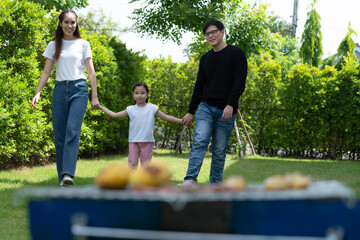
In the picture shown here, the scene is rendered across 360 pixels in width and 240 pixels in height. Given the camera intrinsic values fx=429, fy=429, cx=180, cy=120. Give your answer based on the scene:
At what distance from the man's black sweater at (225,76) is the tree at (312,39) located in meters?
16.4

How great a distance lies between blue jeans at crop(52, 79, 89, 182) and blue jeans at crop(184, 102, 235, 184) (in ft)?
3.92

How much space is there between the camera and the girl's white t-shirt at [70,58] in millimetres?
4484

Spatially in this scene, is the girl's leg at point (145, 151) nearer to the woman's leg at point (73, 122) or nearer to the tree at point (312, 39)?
the woman's leg at point (73, 122)

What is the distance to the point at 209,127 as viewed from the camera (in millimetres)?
4449

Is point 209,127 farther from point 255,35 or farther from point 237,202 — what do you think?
point 255,35

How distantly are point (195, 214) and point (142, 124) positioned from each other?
3.78m

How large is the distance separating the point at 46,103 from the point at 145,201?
5.98 metres

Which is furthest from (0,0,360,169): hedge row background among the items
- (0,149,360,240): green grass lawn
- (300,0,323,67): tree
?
(300,0,323,67): tree

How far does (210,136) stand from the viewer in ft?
14.6

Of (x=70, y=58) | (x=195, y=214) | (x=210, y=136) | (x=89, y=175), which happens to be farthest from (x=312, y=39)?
(x=195, y=214)

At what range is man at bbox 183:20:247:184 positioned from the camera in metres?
4.37

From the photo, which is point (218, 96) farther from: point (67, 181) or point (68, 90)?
point (67, 181)

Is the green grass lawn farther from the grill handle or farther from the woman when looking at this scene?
the grill handle

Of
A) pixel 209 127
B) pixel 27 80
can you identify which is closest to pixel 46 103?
pixel 27 80
